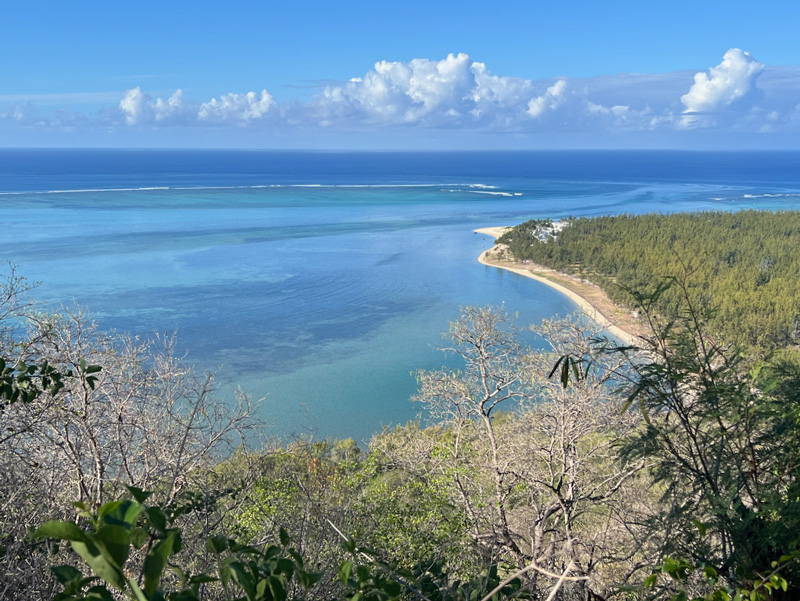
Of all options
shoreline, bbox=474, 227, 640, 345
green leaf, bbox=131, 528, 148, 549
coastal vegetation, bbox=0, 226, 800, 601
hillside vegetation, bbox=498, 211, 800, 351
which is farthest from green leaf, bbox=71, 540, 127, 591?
shoreline, bbox=474, 227, 640, 345

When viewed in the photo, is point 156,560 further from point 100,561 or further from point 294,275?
point 294,275

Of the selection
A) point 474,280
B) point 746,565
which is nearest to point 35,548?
point 746,565

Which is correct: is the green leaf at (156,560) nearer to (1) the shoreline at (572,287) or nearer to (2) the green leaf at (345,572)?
(2) the green leaf at (345,572)

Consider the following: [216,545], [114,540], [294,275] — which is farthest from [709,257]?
[114,540]

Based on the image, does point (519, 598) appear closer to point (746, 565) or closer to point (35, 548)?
point (746, 565)

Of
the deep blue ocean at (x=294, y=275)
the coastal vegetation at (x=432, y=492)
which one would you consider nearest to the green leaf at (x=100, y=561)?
the coastal vegetation at (x=432, y=492)

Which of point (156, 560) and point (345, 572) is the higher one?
point (156, 560)
